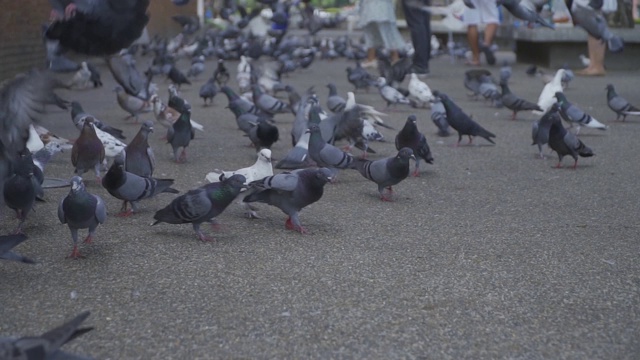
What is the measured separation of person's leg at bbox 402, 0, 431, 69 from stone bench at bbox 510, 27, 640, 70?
453cm

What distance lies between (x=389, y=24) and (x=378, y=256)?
11.6 metres

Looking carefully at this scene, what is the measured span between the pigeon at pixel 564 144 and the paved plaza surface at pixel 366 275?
188 mm

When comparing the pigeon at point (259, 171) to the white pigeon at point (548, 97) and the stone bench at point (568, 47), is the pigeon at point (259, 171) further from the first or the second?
the stone bench at point (568, 47)

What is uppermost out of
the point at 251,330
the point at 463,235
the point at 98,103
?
the point at 251,330

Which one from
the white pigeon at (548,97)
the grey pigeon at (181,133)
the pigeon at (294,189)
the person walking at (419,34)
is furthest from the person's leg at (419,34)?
the pigeon at (294,189)

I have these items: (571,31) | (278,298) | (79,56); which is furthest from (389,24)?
(278,298)

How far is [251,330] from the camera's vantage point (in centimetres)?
400

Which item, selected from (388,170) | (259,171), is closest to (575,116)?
(388,170)

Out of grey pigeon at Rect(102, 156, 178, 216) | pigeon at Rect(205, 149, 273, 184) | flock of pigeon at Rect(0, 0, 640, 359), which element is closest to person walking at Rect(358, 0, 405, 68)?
flock of pigeon at Rect(0, 0, 640, 359)

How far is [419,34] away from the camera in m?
15.0

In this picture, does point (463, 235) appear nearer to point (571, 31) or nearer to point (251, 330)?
point (251, 330)

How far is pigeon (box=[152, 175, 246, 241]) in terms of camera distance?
17.8 ft

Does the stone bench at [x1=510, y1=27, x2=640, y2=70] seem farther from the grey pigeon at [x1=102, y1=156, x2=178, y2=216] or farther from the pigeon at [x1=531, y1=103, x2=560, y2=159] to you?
the grey pigeon at [x1=102, y1=156, x2=178, y2=216]

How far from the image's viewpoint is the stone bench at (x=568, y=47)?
61.6ft
